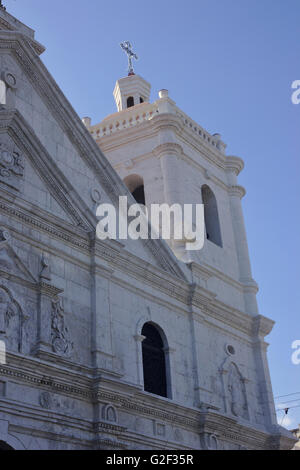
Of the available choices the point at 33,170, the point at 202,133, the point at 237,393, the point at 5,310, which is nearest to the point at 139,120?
the point at 202,133

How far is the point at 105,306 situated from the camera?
16.4m

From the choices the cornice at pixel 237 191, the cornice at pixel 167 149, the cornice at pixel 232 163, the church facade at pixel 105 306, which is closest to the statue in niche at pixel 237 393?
the church facade at pixel 105 306

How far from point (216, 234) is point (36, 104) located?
28.8 feet

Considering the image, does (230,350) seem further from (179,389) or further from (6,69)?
(6,69)

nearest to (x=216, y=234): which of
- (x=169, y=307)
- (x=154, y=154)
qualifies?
(x=154, y=154)

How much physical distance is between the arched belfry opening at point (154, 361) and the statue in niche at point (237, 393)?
2.90m

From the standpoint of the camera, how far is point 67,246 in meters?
16.2

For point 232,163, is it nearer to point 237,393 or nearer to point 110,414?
point 237,393

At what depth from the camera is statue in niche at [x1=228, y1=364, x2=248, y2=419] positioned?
19.9 m

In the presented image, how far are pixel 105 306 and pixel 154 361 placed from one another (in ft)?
7.55

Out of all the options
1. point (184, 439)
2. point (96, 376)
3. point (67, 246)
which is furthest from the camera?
point (184, 439)

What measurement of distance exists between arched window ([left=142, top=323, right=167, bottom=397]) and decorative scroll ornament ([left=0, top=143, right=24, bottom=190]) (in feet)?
16.2

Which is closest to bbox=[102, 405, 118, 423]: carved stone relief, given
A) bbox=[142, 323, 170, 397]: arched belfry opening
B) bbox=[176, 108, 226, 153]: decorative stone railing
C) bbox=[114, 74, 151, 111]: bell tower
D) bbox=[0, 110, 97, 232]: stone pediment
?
bbox=[142, 323, 170, 397]: arched belfry opening
